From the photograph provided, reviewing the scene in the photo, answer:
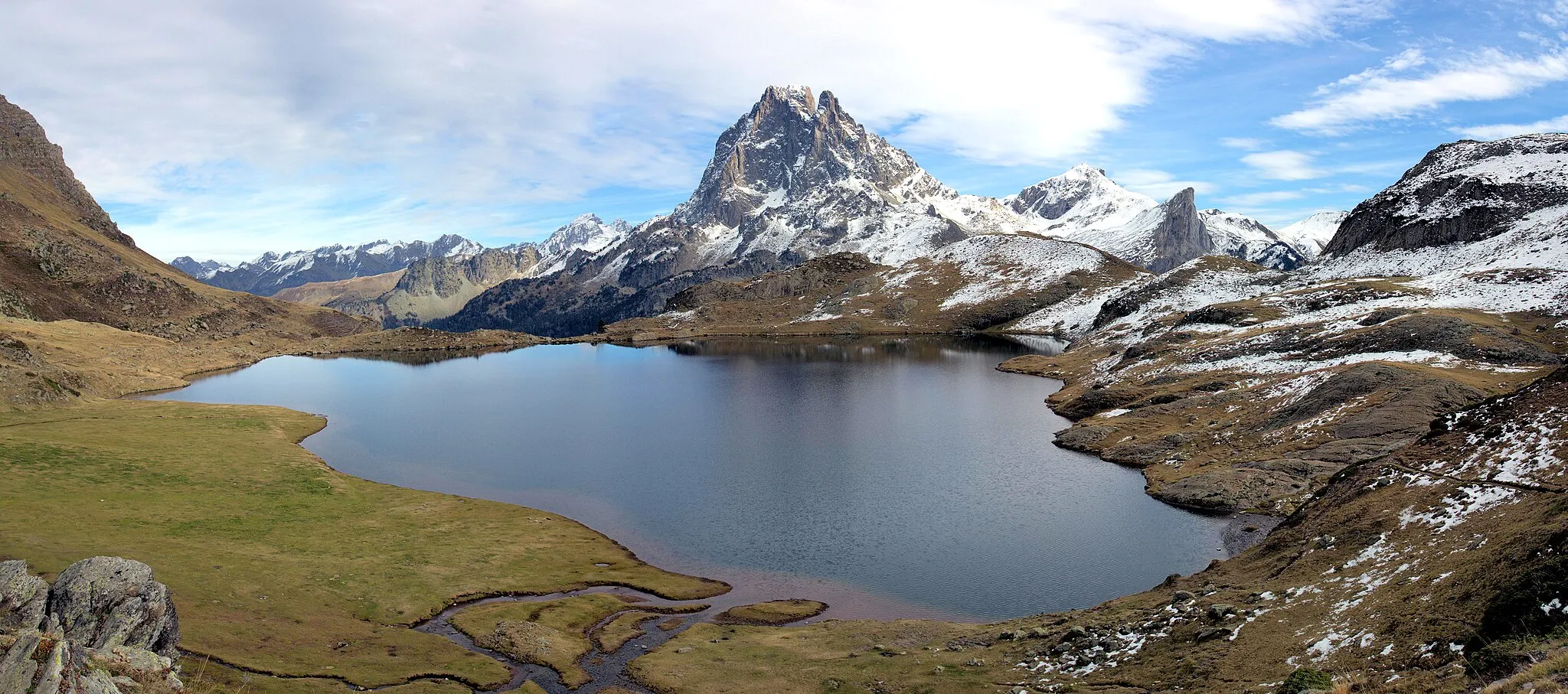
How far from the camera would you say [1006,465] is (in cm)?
8744

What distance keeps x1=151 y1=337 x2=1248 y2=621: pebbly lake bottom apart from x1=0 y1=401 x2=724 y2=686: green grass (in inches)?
268

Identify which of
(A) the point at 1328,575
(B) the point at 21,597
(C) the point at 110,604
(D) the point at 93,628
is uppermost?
(B) the point at 21,597

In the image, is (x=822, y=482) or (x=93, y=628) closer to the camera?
(x=93, y=628)

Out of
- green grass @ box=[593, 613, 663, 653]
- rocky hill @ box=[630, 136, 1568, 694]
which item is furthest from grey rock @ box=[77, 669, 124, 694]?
green grass @ box=[593, 613, 663, 653]

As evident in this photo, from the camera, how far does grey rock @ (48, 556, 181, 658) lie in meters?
30.0

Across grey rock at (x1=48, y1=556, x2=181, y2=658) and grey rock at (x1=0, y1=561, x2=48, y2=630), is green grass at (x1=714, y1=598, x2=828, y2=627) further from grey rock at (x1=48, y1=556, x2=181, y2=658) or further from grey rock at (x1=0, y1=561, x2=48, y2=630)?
grey rock at (x1=0, y1=561, x2=48, y2=630)

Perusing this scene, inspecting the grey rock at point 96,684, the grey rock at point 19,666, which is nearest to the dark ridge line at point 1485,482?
the grey rock at point 96,684

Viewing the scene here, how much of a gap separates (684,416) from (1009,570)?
76.6 m

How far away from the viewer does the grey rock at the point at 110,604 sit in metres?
30.0

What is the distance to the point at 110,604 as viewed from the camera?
30.6m

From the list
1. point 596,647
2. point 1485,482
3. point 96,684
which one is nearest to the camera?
point 96,684

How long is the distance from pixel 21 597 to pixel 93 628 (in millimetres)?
2620

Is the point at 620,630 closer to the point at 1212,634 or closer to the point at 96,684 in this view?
the point at 96,684

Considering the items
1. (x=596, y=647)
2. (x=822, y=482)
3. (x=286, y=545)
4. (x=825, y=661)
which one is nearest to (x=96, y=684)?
(x=596, y=647)
